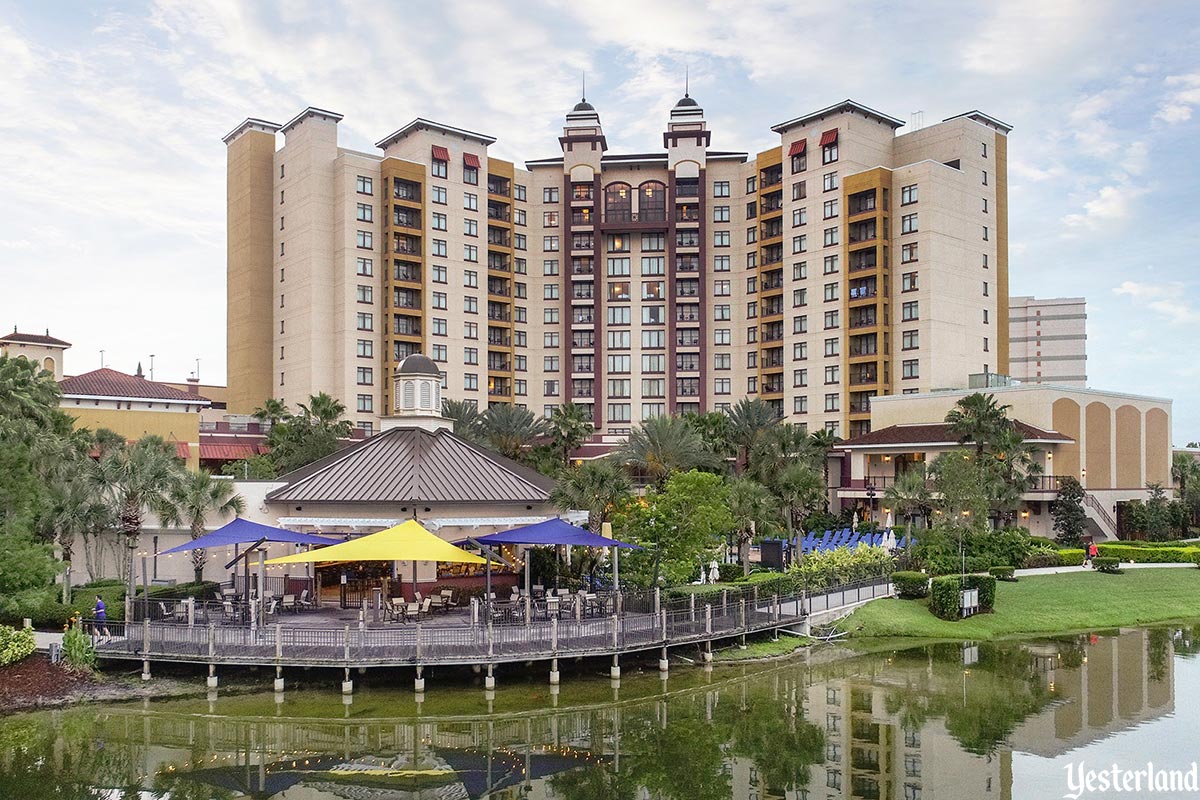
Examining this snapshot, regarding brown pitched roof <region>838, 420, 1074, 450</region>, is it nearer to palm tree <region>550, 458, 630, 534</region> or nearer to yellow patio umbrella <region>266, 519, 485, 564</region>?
palm tree <region>550, 458, 630, 534</region>

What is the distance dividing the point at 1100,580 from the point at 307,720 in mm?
41784

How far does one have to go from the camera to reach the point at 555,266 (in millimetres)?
97812

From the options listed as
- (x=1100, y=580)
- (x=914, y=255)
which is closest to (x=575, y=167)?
(x=914, y=255)

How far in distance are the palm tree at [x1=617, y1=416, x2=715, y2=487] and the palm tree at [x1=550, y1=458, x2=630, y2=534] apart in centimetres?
1124

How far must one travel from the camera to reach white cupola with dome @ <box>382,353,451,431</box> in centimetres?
4400

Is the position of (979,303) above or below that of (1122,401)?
above

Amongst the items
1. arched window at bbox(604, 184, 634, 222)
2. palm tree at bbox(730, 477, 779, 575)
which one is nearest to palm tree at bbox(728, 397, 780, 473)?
palm tree at bbox(730, 477, 779, 575)

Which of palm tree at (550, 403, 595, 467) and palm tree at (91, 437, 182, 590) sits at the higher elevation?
palm tree at (550, 403, 595, 467)

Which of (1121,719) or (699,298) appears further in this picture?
(699,298)

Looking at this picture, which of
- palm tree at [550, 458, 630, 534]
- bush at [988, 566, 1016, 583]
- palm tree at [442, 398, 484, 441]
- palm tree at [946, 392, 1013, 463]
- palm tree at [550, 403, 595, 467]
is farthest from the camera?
palm tree at [442, 398, 484, 441]

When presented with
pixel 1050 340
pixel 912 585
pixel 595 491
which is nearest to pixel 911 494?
pixel 912 585

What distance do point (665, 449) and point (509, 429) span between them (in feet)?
59.7

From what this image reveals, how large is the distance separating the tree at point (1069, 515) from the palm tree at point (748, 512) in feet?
71.9

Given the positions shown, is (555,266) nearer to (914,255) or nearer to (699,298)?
(699,298)
